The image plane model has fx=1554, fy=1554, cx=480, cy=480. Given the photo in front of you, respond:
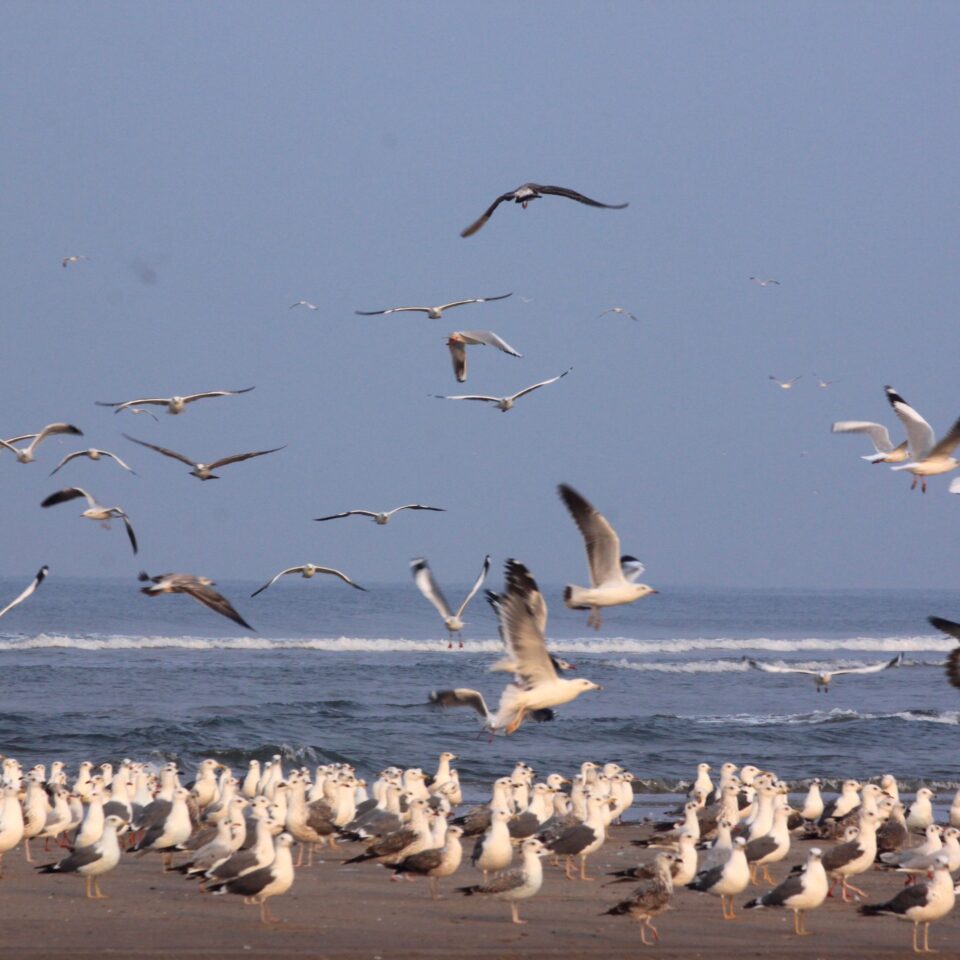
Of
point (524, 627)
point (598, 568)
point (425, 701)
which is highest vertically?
point (598, 568)

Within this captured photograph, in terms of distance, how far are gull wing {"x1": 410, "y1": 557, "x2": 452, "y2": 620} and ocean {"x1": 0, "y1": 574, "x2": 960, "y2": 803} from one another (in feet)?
15.7

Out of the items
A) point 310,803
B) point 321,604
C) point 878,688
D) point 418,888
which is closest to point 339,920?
point 418,888

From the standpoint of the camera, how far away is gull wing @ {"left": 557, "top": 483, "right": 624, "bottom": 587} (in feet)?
39.5

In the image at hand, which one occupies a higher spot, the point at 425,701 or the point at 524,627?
the point at 524,627

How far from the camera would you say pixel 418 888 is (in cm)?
1251

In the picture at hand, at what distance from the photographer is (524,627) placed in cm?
1105

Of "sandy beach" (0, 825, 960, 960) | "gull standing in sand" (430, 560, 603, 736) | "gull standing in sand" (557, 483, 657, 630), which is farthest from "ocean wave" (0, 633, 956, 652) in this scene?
"gull standing in sand" (430, 560, 603, 736)

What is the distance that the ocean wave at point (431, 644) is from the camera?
48963 mm

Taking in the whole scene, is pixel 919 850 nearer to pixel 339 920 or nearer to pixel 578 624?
pixel 339 920

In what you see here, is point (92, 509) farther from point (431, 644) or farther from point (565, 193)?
point (431, 644)

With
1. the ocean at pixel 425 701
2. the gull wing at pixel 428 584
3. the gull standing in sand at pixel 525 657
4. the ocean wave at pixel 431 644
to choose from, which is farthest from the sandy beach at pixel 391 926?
the ocean wave at pixel 431 644

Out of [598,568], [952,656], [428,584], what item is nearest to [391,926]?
[598,568]

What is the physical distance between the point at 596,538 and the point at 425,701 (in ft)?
67.5

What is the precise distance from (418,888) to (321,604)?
71.5 metres
